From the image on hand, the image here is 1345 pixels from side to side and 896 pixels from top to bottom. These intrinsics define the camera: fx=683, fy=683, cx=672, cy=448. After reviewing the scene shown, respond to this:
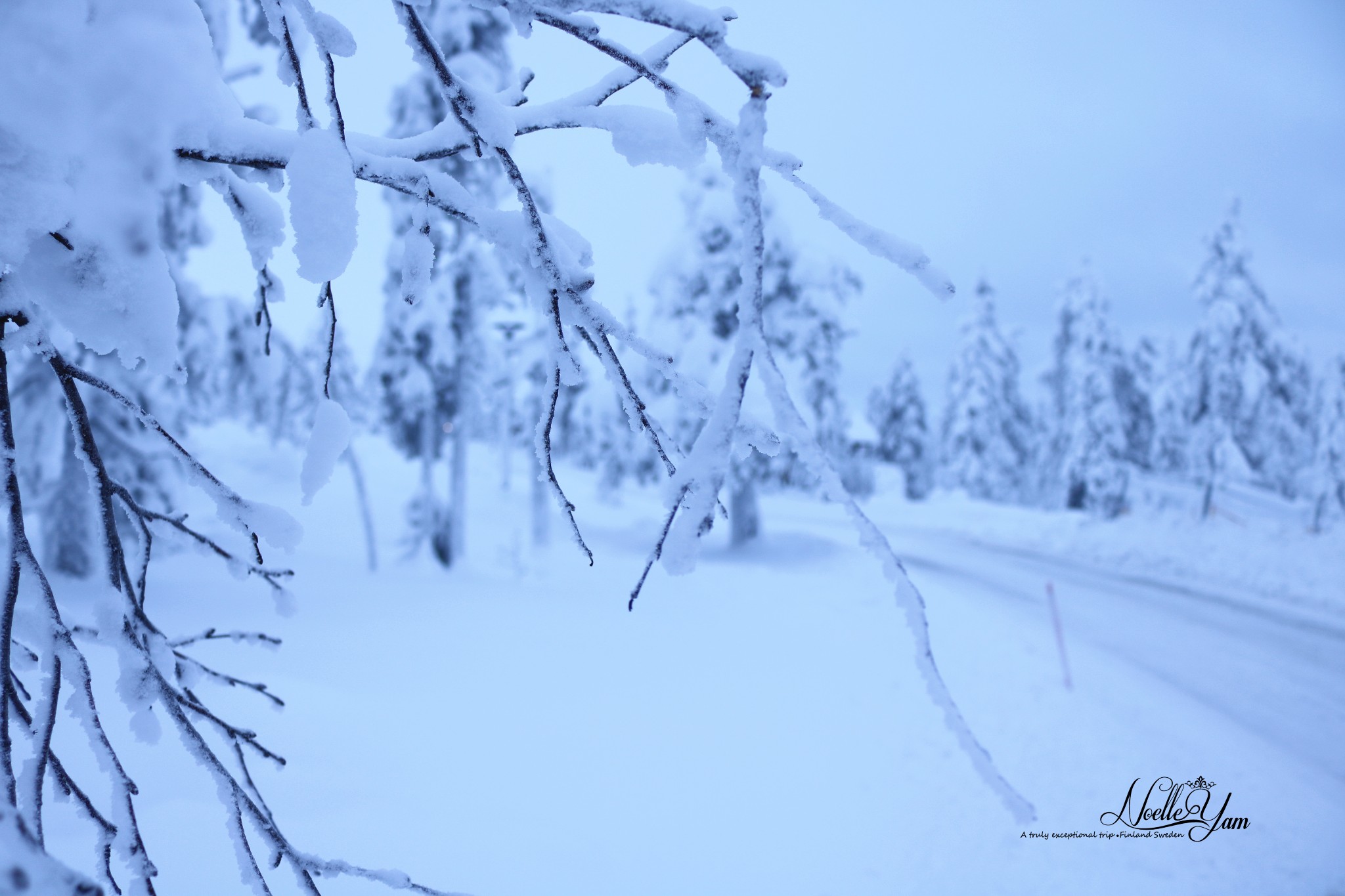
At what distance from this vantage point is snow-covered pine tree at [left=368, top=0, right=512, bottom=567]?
40.8 ft

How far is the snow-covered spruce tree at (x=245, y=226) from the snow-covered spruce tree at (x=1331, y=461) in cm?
4116

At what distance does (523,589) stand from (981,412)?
29.3 m

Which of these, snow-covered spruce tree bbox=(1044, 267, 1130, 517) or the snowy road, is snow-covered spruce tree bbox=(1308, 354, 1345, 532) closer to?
snow-covered spruce tree bbox=(1044, 267, 1130, 517)

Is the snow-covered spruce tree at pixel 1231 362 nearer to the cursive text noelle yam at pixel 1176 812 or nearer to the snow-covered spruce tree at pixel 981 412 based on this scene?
the snow-covered spruce tree at pixel 981 412

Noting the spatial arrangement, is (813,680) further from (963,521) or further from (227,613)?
(963,521)

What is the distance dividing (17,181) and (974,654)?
32.5 ft

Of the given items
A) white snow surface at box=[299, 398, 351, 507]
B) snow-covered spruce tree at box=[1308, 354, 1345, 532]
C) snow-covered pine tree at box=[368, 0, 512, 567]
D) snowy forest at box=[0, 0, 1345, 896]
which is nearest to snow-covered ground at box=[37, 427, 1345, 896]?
snowy forest at box=[0, 0, 1345, 896]

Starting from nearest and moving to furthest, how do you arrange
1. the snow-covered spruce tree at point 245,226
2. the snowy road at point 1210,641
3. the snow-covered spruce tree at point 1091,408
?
the snow-covered spruce tree at point 245,226
the snowy road at point 1210,641
the snow-covered spruce tree at point 1091,408

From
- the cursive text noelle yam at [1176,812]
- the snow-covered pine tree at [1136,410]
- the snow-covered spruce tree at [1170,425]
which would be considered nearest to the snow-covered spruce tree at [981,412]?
the snow-covered pine tree at [1136,410]

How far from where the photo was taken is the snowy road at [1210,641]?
7.37 metres

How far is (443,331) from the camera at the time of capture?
44.7 feet

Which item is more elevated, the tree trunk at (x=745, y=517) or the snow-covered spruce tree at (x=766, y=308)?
the snow-covered spruce tree at (x=766, y=308)

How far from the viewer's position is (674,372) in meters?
1.09

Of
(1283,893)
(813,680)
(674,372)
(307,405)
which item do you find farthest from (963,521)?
(307,405)
